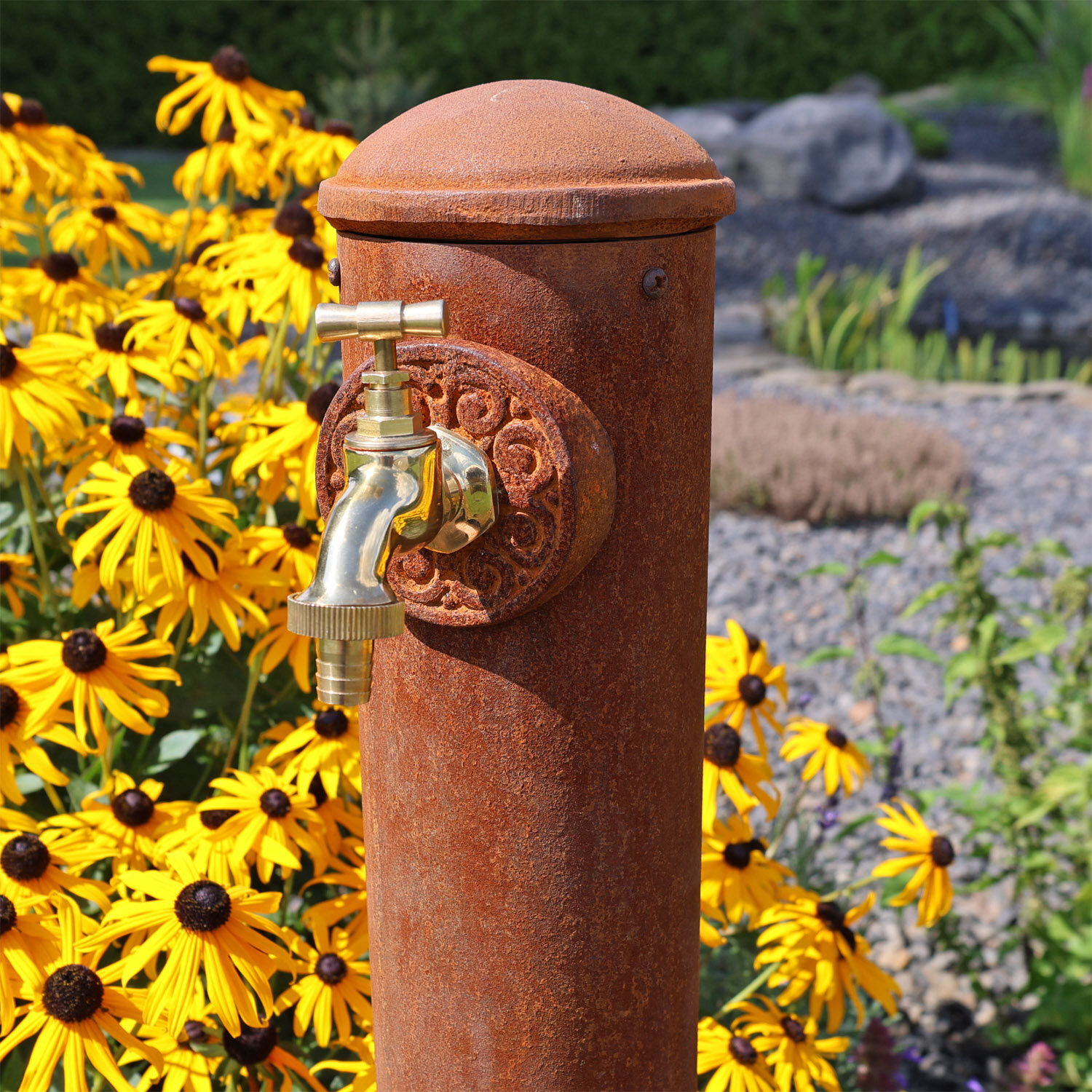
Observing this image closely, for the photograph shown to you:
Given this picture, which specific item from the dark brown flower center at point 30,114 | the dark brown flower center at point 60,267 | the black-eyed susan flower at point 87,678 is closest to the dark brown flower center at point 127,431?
the black-eyed susan flower at point 87,678

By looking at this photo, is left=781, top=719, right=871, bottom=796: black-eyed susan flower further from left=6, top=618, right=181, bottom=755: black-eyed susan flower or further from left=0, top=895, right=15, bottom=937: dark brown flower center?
left=0, top=895, right=15, bottom=937: dark brown flower center

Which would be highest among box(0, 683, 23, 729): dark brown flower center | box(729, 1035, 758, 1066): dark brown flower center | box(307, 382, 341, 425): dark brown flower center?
box(307, 382, 341, 425): dark brown flower center

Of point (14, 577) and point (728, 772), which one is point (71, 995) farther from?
point (728, 772)

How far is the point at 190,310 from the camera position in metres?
1.81

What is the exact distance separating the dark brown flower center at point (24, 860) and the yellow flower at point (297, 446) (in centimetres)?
56

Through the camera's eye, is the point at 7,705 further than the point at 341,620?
Yes

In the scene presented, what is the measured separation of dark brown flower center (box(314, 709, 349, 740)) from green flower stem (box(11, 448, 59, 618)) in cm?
48

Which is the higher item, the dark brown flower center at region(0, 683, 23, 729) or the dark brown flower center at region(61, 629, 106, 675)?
the dark brown flower center at region(61, 629, 106, 675)

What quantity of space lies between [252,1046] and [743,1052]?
0.60 metres

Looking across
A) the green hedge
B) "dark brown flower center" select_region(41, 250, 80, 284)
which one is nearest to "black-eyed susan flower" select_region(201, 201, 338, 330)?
"dark brown flower center" select_region(41, 250, 80, 284)

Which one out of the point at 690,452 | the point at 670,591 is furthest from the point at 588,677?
the point at 690,452

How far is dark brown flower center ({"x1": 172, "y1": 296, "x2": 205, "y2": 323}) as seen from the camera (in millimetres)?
1804

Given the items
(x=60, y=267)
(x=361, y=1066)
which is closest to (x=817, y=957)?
(x=361, y=1066)

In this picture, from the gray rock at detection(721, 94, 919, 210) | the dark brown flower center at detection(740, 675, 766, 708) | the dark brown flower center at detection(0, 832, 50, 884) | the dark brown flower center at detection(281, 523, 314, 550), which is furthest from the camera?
the gray rock at detection(721, 94, 919, 210)
